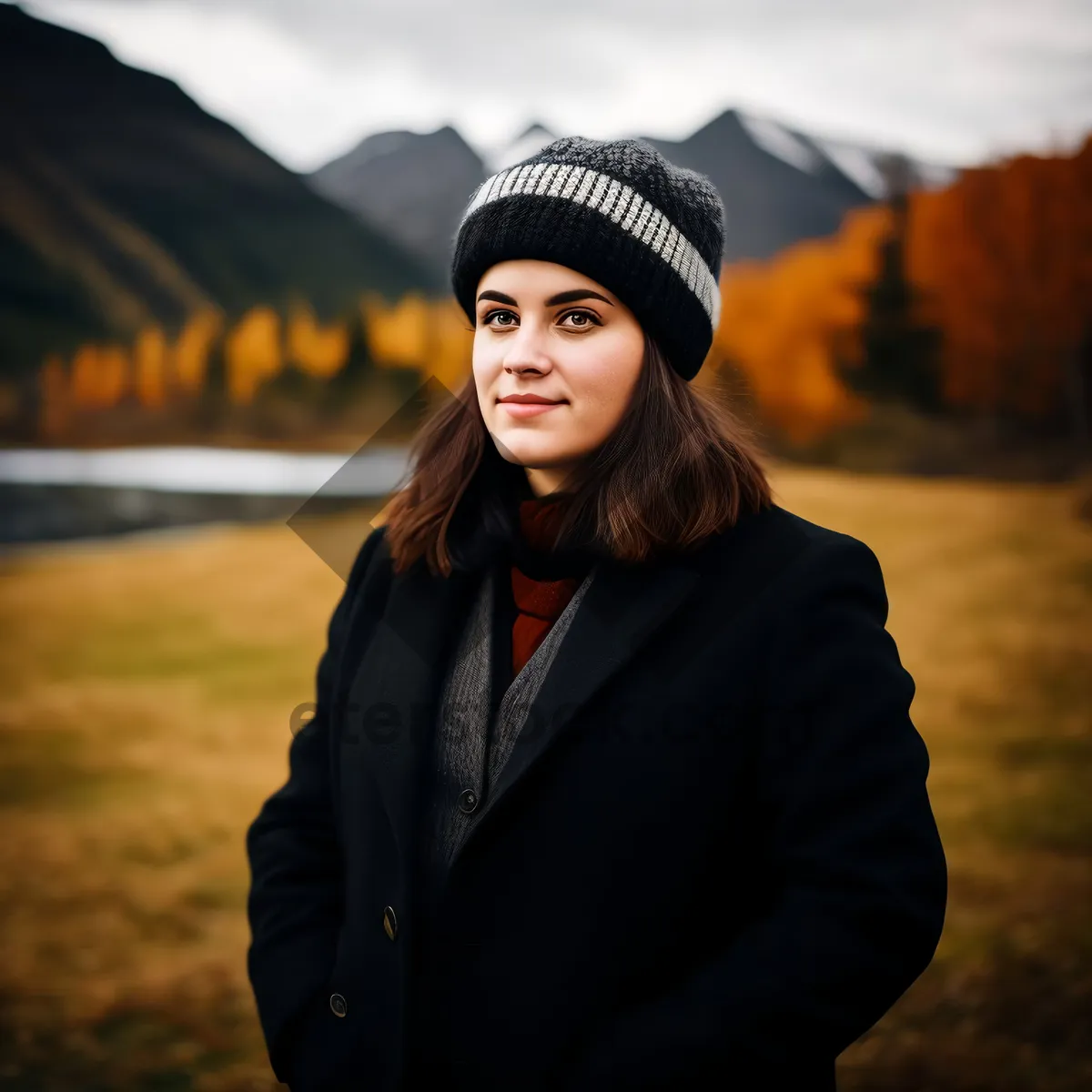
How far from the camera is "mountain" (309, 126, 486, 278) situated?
8.33 feet

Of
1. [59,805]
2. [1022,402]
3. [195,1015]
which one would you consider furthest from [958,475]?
[59,805]

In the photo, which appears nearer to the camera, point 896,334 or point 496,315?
point 496,315

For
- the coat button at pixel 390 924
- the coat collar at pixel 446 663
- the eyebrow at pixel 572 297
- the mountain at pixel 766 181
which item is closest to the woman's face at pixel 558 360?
the eyebrow at pixel 572 297

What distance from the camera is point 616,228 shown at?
0.85m

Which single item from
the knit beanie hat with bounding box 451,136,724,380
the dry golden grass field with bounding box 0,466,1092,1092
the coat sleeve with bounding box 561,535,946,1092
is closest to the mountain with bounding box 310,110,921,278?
the dry golden grass field with bounding box 0,466,1092,1092

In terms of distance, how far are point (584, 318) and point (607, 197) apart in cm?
11

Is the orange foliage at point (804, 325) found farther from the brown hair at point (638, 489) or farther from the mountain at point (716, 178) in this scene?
the brown hair at point (638, 489)

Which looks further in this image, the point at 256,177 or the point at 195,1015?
the point at 256,177

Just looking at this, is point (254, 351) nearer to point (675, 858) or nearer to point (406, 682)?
point (406, 682)

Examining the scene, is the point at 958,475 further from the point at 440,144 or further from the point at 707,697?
the point at 707,697

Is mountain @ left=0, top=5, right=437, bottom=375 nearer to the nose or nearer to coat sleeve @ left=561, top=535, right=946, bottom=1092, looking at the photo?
the nose

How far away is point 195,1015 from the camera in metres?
1.94

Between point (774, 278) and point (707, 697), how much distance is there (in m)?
2.08

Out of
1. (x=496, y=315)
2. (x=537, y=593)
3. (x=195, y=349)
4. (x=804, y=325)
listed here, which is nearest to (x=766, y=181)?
(x=804, y=325)
